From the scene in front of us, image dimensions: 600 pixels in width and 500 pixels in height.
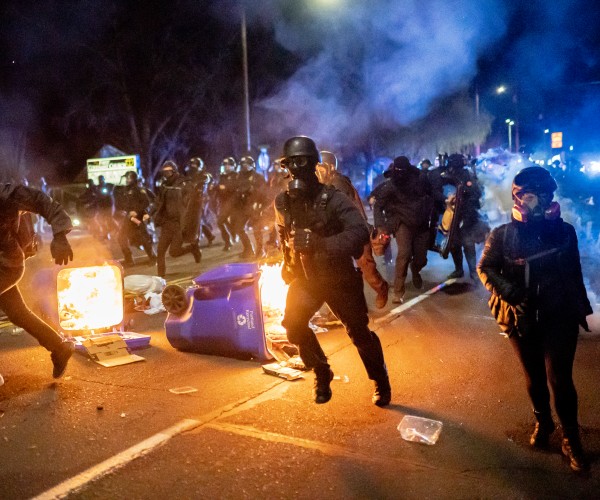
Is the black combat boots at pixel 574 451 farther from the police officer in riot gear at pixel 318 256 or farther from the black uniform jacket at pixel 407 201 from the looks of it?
the black uniform jacket at pixel 407 201

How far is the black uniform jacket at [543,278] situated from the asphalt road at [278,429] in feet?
2.65

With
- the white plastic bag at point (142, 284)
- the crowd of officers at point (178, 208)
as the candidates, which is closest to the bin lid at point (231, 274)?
the white plastic bag at point (142, 284)

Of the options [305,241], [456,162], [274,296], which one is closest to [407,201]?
[456,162]

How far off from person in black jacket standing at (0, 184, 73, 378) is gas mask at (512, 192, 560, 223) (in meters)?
3.04

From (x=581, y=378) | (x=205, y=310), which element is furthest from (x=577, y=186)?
(x=205, y=310)

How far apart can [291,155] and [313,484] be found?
2035 mm

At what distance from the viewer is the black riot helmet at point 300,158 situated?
13.5 feet

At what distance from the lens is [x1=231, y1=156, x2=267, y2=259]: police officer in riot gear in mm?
12805

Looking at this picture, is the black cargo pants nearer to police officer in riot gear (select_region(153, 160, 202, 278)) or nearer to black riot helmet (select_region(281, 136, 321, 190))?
black riot helmet (select_region(281, 136, 321, 190))

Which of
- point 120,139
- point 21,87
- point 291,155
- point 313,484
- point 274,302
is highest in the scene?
point 21,87

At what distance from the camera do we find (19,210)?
4566mm

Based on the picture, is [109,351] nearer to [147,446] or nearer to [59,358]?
[59,358]

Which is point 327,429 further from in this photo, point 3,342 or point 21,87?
point 21,87

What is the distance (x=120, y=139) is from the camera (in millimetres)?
32375
